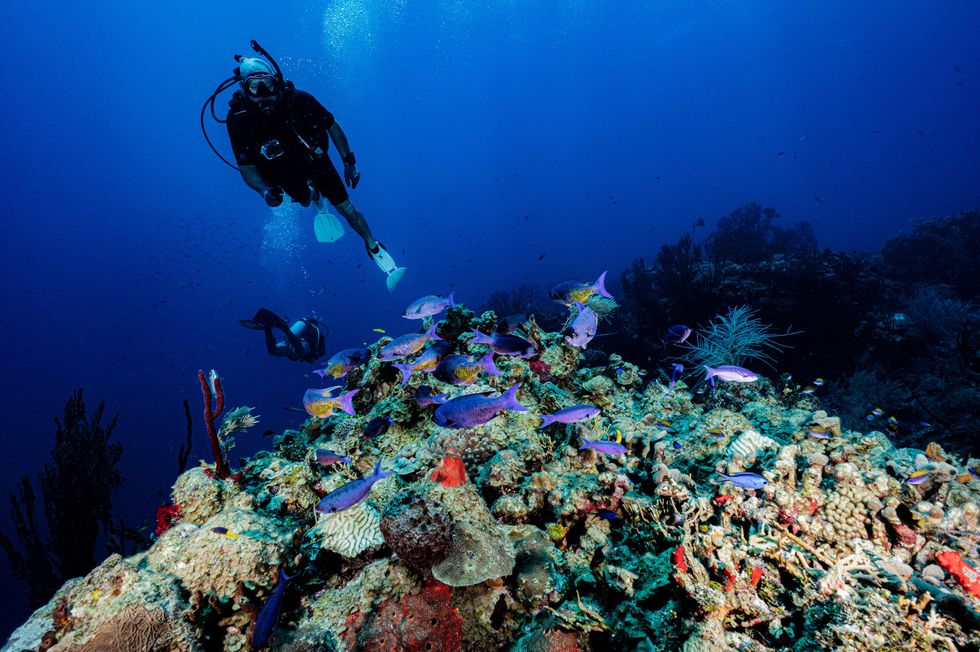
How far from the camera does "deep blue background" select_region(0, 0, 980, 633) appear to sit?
67.5 meters

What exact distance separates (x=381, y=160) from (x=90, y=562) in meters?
111

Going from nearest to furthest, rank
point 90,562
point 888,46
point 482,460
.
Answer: point 482,460 < point 90,562 < point 888,46

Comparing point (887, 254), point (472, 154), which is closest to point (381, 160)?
point (472, 154)

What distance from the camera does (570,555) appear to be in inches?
101

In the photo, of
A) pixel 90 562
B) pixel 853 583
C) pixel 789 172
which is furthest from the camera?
pixel 789 172

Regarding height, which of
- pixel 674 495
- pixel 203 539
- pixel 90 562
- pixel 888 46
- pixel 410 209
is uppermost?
pixel 410 209

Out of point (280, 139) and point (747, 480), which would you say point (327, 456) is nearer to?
point (747, 480)

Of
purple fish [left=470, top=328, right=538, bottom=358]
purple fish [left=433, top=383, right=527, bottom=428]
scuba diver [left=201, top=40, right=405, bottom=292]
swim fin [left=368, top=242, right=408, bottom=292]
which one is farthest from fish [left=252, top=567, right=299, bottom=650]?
swim fin [left=368, top=242, right=408, bottom=292]

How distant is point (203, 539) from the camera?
2.40m

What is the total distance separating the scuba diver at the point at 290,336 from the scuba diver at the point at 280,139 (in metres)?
6.88

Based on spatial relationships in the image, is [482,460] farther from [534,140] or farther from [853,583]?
[534,140]

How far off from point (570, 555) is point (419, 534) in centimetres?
110

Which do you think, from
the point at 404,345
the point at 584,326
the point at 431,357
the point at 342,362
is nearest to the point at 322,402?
the point at 342,362

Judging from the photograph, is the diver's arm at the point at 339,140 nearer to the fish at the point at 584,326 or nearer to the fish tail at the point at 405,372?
the fish tail at the point at 405,372
